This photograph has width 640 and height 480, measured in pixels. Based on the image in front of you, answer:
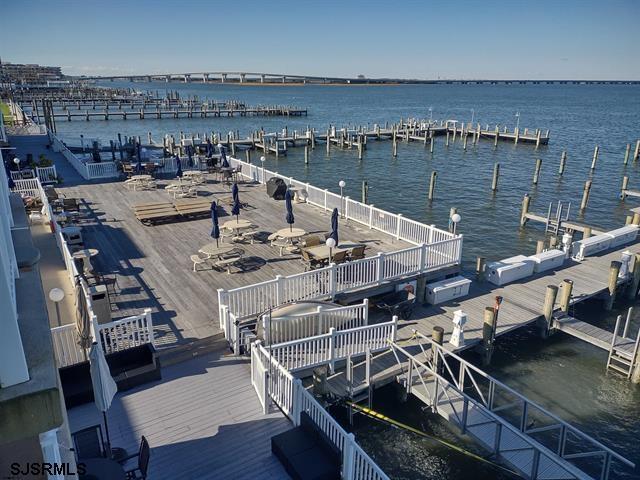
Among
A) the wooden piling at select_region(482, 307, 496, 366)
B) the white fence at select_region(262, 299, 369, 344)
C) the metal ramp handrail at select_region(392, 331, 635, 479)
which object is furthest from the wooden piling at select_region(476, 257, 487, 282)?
the white fence at select_region(262, 299, 369, 344)

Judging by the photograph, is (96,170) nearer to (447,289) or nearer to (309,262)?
(309,262)

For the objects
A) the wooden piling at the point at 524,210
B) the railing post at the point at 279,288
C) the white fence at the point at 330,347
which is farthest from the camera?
the wooden piling at the point at 524,210

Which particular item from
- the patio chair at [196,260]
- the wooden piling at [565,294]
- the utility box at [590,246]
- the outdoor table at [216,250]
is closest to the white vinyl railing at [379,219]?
the wooden piling at [565,294]

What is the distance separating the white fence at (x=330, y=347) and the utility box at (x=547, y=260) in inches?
329

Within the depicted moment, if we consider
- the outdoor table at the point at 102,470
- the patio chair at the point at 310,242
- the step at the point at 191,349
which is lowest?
the step at the point at 191,349

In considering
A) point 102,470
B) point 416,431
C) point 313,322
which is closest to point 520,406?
point 416,431

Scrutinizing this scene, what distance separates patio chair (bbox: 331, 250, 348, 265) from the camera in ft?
47.3

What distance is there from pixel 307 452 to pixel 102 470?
9.99 feet

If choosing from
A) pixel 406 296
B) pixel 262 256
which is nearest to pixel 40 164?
pixel 262 256

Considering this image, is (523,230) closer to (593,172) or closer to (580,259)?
(580,259)

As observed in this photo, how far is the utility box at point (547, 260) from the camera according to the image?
57.9ft

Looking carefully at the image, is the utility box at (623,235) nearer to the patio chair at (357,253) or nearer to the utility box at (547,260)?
the utility box at (547,260)

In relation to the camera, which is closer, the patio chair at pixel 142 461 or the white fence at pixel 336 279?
the patio chair at pixel 142 461

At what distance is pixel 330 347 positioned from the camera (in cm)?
1109
